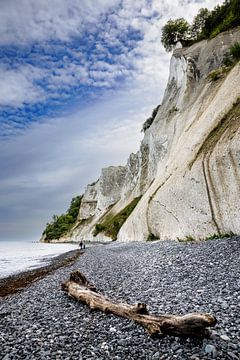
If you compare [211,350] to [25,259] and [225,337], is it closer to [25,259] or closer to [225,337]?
[225,337]

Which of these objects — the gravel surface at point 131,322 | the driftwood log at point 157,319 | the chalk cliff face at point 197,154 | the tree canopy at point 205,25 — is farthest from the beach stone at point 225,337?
the tree canopy at point 205,25

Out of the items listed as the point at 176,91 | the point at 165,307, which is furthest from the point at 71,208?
the point at 165,307

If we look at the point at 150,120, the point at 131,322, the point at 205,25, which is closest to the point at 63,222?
the point at 150,120

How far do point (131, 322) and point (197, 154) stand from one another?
654 inches

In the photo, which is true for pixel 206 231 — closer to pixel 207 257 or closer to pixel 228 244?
pixel 228 244

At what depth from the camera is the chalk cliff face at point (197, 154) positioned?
17.7 metres

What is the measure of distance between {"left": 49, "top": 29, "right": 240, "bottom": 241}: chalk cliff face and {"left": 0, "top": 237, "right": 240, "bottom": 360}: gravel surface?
485 centimetres

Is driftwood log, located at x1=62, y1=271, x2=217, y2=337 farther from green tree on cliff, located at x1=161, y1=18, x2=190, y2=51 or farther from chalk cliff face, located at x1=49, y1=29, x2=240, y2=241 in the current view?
green tree on cliff, located at x1=161, y1=18, x2=190, y2=51

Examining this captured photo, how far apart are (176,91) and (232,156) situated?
2965cm

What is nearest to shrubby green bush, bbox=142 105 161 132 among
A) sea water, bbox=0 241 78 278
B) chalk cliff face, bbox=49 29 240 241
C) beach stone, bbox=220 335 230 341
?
chalk cliff face, bbox=49 29 240 241

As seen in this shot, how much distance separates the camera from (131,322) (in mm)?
7293

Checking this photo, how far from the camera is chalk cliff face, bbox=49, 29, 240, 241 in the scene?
17719 millimetres

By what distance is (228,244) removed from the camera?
14352 millimetres

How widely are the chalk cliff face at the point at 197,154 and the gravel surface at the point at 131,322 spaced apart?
191 inches
